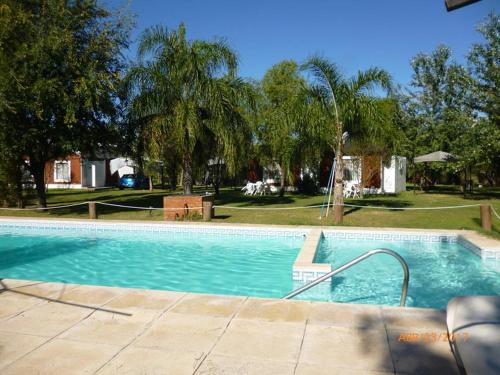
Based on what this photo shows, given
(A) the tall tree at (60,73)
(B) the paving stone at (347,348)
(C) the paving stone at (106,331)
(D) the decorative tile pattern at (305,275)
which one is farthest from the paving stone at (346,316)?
(A) the tall tree at (60,73)

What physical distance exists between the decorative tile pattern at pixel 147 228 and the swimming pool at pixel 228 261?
0.03 metres

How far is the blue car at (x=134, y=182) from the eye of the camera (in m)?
28.7

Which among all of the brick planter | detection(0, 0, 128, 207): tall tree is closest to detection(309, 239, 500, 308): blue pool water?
the brick planter

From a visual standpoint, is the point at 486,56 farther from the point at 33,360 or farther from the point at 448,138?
the point at 33,360

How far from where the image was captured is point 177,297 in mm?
4570

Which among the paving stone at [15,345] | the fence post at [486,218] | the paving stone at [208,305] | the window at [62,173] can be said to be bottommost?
the paving stone at [15,345]

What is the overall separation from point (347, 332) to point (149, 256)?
20.9 ft

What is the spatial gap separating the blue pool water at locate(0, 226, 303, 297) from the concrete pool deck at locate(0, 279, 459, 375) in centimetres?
249

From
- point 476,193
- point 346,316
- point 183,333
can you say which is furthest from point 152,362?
point 476,193

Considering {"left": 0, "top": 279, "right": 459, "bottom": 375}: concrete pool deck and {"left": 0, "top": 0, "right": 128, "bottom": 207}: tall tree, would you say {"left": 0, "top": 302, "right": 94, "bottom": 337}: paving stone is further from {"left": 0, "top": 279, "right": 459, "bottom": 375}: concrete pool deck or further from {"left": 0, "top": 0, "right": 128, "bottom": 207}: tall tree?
{"left": 0, "top": 0, "right": 128, "bottom": 207}: tall tree

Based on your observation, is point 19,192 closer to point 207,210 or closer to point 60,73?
point 60,73

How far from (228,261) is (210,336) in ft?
16.5

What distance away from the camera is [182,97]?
521 inches
